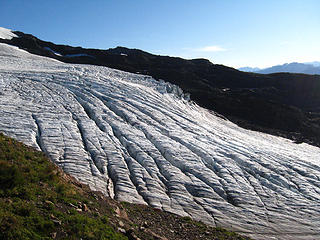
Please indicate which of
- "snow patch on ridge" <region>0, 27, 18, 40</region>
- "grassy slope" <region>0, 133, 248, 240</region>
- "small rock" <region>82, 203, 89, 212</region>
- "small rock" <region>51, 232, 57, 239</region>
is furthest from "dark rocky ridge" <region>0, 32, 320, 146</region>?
"small rock" <region>51, 232, 57, 239</region>

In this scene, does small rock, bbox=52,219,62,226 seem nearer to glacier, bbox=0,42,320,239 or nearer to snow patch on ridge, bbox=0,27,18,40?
glacier, bbox=0,42,320,239

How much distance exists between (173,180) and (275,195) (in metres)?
6.97

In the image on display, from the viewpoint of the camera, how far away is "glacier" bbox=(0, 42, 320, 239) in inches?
616

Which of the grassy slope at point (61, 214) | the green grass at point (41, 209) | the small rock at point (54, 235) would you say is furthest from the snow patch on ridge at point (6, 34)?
the small rock at point (54, 235)

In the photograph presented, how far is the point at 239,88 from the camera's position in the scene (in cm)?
9175

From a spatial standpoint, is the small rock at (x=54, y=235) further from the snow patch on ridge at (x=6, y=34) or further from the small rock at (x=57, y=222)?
the snow patch on ridge at (x=6, y=34)

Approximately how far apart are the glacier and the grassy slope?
202 cm

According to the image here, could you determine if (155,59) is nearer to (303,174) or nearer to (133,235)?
Answer: (303,174)

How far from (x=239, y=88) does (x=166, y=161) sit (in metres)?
77.3

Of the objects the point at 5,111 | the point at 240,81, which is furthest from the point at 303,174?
the point at 240,81

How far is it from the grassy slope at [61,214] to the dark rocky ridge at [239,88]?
112 ft

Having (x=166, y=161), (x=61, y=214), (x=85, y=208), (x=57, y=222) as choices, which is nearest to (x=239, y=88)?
(x=166, y=161)

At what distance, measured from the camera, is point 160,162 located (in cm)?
1998

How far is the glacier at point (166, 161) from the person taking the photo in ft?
51.4
